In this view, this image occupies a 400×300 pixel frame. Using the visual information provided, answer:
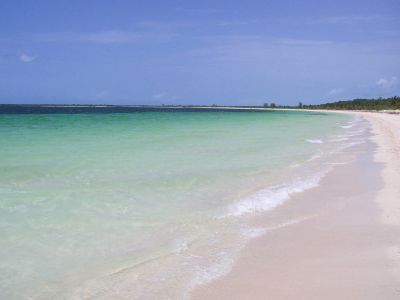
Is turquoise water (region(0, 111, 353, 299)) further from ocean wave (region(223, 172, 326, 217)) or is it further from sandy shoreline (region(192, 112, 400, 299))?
sandy shoreline (region(192, 112, 400, 299))

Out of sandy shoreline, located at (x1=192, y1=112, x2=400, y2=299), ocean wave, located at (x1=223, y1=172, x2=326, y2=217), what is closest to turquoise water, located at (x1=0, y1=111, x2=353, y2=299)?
ocean wave, located at (x1=223, y1=172, x2=326, y2=217)

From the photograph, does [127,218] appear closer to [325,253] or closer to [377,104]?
[325,253]

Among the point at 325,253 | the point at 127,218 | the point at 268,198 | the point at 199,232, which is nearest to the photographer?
the point at 325,253

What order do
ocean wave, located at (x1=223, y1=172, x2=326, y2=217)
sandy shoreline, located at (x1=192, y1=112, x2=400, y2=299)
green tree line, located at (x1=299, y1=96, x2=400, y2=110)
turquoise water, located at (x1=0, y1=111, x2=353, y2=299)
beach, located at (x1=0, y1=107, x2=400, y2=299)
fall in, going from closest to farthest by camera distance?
sandy shoreline, located at (x1=192, y1=112, x2=400, y2=299) → beach, located at (x1=0, y1=107, x2=400, y2=299) → turquoise water, located at (x1=0, y1=111, x2=353, y2=299) → ocean wave, located at (x1=223, y1=172, x2=326, y2=217) → green tree line, located at (x1=299, y1=96, x2=400, y2=110)

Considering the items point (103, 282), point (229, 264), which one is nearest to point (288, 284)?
point (229, 264)

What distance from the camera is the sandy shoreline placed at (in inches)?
127

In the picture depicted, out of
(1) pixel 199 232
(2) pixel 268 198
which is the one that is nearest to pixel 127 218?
(1) pixel 199 232

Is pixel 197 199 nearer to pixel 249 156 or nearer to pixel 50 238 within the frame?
pixel 50 238

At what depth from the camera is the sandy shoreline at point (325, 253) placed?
3223 millimetres

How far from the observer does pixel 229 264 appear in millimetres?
3797

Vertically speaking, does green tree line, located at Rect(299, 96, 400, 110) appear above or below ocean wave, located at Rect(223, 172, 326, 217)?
above

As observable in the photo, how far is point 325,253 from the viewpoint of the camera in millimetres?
4059

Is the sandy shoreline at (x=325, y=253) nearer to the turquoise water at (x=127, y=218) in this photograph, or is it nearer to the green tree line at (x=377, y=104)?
the turquoise water at (x=127, y=218)

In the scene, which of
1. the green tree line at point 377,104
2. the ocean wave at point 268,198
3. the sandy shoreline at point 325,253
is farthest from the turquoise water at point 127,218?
the green tree line at point 377,104
